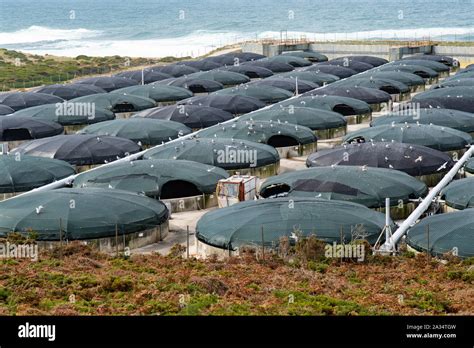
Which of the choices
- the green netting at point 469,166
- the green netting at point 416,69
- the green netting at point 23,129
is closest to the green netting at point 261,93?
the green netting at point 23,129

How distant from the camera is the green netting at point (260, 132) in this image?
49.4 m

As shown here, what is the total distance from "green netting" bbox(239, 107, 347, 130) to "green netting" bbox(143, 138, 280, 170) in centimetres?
909

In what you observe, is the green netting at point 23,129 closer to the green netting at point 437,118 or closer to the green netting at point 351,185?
the green netting at point 437,118

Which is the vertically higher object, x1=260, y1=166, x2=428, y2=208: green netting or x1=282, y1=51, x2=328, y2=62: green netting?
x1=260, y1=166, x2=428, y2=208: green netting

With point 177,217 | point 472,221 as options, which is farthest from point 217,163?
point 472,221

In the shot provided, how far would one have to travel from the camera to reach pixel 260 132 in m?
49.8

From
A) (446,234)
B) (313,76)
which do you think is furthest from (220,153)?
(313,76)

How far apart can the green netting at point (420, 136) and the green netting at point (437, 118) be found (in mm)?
3400

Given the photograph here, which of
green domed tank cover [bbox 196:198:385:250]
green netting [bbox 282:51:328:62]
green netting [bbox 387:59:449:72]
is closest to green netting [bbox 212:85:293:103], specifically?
green netting [bbox 387:59:449:72]

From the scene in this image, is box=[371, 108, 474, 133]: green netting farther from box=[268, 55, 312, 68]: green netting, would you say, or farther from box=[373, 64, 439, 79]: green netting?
box=[268, 55, 312, 68]: green netting

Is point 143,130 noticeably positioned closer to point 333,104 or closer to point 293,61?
point 333,104

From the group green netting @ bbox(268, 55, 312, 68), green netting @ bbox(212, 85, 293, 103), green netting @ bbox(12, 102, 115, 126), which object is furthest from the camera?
green netting @ bbox(268, 55, 312, 68)

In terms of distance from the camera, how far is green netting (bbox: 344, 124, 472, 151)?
155 feet

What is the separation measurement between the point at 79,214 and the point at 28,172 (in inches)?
366
